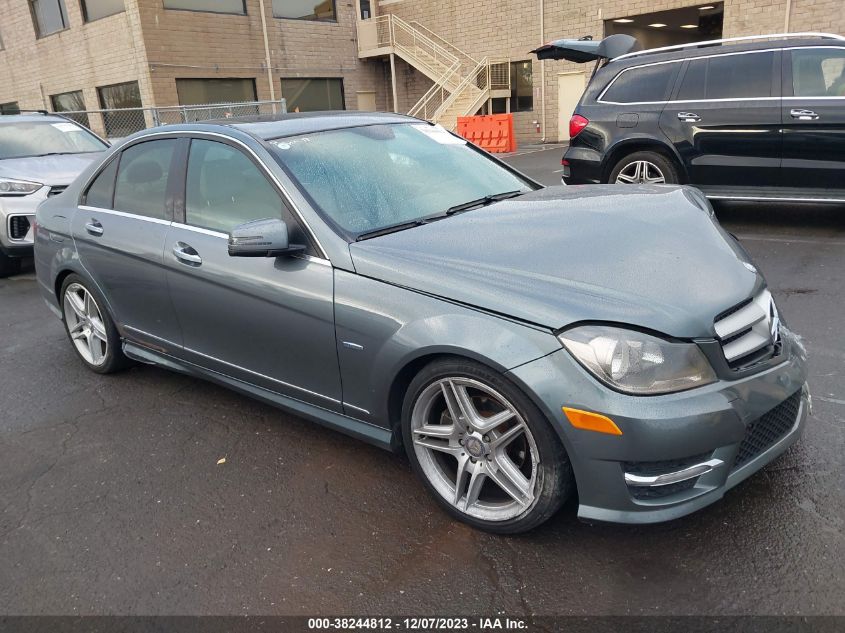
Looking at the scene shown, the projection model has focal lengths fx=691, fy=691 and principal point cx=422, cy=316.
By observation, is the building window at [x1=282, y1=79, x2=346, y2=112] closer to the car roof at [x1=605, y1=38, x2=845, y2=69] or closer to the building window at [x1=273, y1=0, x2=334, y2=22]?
the building window at [x1=273, y1=0, x2=334, y2=22]

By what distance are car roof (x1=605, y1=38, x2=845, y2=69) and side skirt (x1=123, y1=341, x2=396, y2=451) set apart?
6262 mm

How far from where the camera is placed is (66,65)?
23.5 m

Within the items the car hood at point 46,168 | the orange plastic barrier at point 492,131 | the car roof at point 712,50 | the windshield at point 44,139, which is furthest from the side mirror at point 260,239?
the orange plastic barrier at point 492,131

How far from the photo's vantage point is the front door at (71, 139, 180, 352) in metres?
3.91

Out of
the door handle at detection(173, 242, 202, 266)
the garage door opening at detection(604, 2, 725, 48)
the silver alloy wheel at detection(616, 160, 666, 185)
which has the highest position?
the garage door opening at detection(604, 2, 725, 48)

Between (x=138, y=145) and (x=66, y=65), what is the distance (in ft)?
75.6

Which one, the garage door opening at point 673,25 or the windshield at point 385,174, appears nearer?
the windshield at point 385,174

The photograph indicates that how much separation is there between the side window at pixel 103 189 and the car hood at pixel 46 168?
3.56m

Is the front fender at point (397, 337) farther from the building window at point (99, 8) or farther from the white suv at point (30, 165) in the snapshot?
the building window at point (99, 8)

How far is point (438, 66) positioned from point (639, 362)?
2392 cm

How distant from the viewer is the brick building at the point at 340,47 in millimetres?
20109

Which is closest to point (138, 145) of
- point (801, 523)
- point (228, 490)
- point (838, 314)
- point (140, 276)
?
point (140, 276)

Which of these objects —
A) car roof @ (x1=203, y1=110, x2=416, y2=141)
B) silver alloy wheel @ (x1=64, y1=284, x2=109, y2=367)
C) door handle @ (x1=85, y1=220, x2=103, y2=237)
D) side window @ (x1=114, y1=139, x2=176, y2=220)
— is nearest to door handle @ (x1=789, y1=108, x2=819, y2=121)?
car roof @ (x1=203, y1=110, x2=416, y2=141)

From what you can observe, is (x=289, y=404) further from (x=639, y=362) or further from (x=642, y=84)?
(x=642, y=84)
